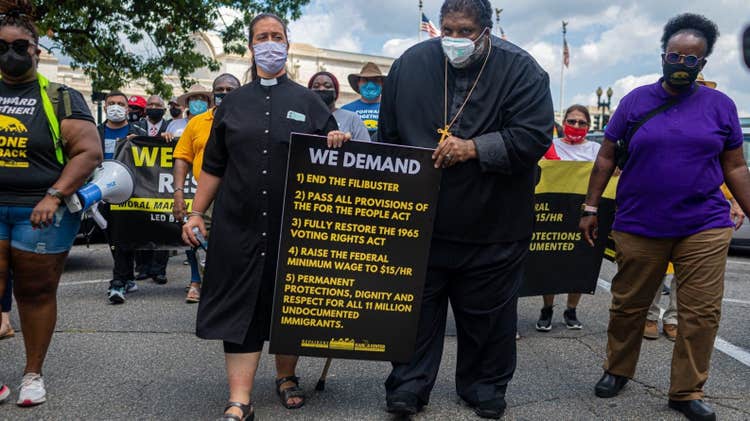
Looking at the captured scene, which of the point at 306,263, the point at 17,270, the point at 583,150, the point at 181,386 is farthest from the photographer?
the point at 583,150

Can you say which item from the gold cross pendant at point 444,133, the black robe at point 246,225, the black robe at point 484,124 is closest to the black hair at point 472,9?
the black robe at point 484,124

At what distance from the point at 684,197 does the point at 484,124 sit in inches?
47.6

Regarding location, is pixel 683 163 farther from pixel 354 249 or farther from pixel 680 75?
pixel 354 249

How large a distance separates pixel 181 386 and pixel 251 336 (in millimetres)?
885

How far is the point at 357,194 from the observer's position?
358 cm

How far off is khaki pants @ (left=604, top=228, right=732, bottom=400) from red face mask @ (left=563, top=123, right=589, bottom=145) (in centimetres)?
222

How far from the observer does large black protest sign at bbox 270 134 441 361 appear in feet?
11.6

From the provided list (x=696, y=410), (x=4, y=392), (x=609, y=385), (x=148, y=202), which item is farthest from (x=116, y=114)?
(x=696, y=410)

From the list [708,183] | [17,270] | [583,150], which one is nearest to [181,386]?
[17,270]

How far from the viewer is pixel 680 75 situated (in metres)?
3.96

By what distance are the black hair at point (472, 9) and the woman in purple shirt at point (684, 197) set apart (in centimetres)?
114

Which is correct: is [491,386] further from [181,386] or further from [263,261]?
[181,386]

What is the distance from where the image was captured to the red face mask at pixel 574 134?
20.6 feet

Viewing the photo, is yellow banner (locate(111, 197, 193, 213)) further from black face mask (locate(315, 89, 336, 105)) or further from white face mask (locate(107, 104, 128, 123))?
black face mask (locate(315, 89, 336, 105))
